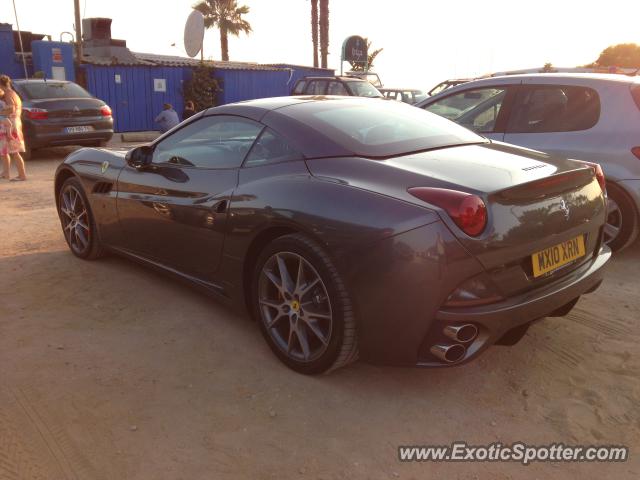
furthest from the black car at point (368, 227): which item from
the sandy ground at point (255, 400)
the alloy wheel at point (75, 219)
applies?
the alloy wheel at point (75, 219)

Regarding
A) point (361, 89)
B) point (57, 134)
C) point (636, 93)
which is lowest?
point (57, 134)

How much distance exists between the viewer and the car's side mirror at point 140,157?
164 inches

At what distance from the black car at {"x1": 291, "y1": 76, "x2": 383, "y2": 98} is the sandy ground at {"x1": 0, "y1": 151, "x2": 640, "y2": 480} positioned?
42.6 ft

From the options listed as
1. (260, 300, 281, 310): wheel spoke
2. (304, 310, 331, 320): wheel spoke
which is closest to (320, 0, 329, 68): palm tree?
(260, 300, 281, 310): wheel spoke

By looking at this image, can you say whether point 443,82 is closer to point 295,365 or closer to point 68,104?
point 68,104

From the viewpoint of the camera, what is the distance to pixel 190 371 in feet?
10.5

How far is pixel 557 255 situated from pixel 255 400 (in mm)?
1684

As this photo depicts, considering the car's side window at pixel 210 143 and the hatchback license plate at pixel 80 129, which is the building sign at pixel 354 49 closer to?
the hatchback license plate at pixel 80 129

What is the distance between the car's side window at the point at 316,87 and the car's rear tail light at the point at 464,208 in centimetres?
1446

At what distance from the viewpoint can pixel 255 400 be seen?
9.60ft

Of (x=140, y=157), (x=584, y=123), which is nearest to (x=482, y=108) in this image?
(x=584, y=123)

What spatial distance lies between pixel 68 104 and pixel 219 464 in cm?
1098

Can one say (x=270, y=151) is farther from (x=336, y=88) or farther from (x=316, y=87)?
(x=316, y=87)

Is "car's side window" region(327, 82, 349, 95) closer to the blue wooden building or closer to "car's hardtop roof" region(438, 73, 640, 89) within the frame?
the blue wooden building
